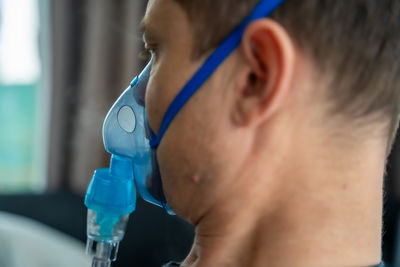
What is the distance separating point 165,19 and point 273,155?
24cm

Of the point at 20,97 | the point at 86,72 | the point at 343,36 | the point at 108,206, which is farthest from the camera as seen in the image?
the point at 20,97

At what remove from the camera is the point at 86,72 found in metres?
2.46

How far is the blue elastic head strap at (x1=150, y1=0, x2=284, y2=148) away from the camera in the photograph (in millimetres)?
624

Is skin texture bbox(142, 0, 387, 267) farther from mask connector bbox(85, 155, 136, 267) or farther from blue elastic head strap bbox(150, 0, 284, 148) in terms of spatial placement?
mask connector bbox(85, 155, 136, 267)

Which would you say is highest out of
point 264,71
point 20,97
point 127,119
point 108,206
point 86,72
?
point 264,71

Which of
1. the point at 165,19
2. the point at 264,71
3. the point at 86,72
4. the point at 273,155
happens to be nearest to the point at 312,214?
the point at 273,155

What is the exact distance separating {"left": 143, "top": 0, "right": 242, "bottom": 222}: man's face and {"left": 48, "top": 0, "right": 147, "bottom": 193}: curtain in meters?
1.74

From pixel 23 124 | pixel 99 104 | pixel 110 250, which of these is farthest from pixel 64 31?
pixel 110 250

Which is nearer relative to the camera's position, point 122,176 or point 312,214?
point 312,214

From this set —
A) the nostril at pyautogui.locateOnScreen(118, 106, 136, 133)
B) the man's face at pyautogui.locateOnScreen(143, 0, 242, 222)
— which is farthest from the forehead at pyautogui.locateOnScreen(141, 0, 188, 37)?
the nostril at pyautogui.locateOnScreen(118, 106, 136, 133)

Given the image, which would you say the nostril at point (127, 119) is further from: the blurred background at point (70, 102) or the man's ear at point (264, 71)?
the blurred background at point (70, 102)

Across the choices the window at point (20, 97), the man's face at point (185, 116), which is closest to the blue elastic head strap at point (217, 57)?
the man's face at point (185, 116)

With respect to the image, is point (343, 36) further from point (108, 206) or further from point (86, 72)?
point (86, 72)

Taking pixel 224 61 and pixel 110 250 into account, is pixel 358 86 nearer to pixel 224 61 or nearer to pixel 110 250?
pixel 224 61
